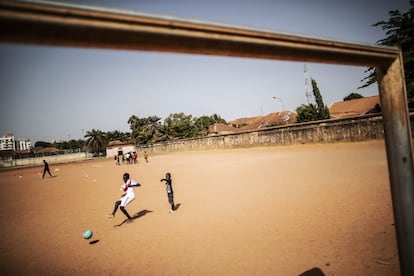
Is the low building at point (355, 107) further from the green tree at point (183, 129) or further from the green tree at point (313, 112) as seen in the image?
the green tree at point (183, 129)

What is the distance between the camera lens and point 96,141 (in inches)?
2504

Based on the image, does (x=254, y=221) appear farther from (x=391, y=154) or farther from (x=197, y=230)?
(x=391, y=154)

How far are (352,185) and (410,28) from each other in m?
14.5

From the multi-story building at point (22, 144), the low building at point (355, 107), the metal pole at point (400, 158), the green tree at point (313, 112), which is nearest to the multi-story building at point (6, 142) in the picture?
the multi-story building at point (22, 144)

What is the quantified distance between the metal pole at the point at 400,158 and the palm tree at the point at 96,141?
70135 millimetres

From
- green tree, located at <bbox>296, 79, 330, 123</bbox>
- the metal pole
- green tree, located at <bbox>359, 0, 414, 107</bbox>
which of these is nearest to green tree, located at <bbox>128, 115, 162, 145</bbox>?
green tree, located at <bbox>296, 79, 330, 123</bbox>

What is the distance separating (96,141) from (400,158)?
7059cm

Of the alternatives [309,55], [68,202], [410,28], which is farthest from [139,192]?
[410,28]

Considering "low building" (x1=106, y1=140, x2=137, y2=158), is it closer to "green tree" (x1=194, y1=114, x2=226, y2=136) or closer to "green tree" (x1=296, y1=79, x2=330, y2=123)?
"green tree" (x1=194, y1=114, x2=226, y2=136)

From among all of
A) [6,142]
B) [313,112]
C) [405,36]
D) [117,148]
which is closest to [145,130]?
[117,148]

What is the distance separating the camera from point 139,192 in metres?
10.6

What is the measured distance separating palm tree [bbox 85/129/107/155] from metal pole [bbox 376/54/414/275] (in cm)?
7013

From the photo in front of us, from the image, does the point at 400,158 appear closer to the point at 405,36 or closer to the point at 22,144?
the point at 405,36

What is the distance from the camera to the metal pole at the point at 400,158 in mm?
1416
